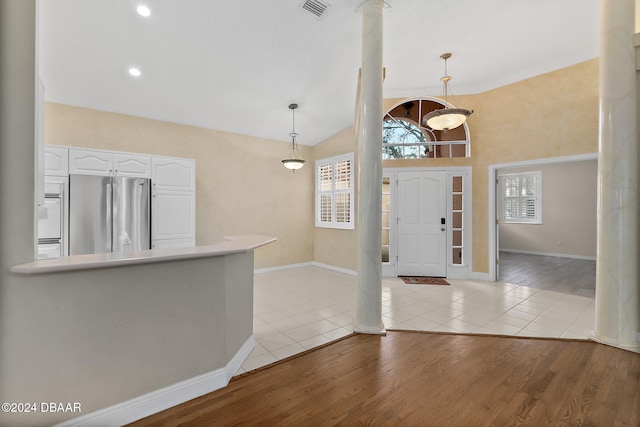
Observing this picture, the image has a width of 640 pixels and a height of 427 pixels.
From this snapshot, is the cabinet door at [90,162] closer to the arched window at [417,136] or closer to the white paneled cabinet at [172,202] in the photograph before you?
the white paneled cabinet at [172,202]

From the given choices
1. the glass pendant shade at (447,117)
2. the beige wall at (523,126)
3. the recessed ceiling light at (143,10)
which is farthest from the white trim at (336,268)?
the recessed ceiling light at (143,10)

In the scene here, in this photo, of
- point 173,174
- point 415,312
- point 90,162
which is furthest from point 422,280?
point 90,162

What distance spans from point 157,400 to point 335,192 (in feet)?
15.4

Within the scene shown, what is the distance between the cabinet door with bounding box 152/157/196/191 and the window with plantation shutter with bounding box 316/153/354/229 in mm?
2802

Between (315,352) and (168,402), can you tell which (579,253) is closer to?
(315,352)

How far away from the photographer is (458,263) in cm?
484

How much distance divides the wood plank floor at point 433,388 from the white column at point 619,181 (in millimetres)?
288

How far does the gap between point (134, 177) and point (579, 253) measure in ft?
32.2

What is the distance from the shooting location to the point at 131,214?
3.52 metres

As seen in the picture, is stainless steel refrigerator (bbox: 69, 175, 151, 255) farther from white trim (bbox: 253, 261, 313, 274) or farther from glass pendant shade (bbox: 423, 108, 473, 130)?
glass pendant shade (bbox: 423, 108, 473, 130)

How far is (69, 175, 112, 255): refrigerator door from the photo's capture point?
126 inches

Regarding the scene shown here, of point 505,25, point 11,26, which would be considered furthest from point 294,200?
point 11,26

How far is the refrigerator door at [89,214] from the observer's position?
3201mm

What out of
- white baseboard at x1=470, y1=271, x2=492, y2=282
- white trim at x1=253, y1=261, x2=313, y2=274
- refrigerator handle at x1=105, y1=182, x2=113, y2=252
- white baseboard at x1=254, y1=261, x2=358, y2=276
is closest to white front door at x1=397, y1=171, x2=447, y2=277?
white baseboard at x1=470, y1=271, x2=492, y2=282
